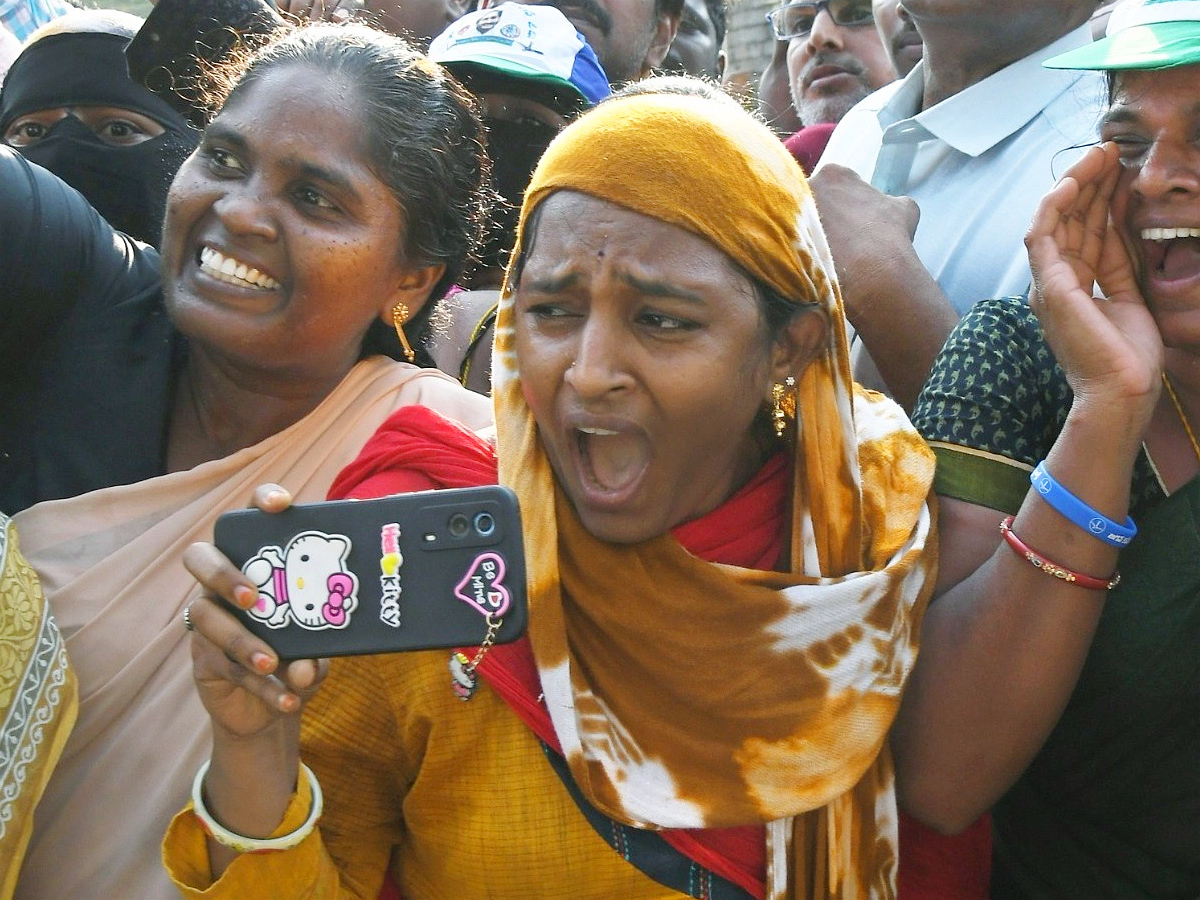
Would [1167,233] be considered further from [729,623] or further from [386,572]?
[386,572]

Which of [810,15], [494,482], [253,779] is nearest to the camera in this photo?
[253,779]

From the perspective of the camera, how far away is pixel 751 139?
76.9 inches

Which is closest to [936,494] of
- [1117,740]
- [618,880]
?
[1117,740]

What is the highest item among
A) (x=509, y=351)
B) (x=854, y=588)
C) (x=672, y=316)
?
(x=672, y=316)

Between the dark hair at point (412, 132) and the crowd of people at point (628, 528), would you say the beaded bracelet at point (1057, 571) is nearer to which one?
the crowd of people at point (628, 528)

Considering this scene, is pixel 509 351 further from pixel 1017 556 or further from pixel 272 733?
pixel 1017 556

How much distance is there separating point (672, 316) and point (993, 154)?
4.67 feet

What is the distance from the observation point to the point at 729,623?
1919 millimetres

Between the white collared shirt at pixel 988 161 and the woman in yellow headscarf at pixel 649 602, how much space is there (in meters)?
0.89

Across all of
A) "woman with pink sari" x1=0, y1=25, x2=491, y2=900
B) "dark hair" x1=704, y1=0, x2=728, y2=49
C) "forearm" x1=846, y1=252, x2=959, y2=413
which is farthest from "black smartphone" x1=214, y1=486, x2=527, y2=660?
"dark hair" x1=704, y1=0, x2=728, y2=49

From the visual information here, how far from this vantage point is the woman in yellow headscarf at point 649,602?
1849 millimetres

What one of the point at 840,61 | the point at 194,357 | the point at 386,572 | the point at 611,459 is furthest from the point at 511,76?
the point at 386,572

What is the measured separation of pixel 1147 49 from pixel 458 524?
1301mm

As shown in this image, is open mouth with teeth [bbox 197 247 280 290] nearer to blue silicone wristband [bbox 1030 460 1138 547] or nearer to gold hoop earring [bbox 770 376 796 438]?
gold hoop earring [bbox 770 376 796 438]
